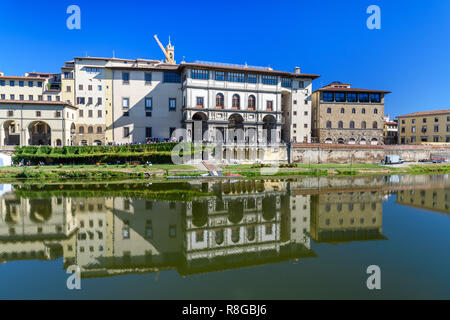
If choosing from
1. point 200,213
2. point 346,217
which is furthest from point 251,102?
point 200,213

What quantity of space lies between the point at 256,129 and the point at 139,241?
126 feet

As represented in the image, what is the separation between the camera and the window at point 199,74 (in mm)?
46344

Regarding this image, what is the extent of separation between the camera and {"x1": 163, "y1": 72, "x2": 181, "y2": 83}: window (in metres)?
50.5

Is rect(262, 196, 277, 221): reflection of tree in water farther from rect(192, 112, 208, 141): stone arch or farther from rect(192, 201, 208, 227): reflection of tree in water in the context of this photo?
rect(192, 112, 208, 141): stone arch

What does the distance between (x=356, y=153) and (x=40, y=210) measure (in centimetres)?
4891

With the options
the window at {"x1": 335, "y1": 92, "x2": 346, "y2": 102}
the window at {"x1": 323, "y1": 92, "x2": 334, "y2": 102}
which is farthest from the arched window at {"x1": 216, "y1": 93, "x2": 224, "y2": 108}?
the window at {"x1": 335, "y1": 92, "x2": 346, "y2": 102}

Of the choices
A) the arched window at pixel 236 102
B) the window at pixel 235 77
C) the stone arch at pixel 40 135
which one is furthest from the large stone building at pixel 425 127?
the stone arch at pixel 40 135

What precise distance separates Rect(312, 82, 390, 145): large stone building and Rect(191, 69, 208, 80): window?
78.0ft

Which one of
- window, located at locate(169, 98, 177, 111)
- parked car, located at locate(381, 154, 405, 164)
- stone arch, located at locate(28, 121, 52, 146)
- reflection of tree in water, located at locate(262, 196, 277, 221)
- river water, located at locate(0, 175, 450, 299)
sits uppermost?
window, located at locate(169, 98, 177, 111)

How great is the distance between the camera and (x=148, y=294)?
9625 mm

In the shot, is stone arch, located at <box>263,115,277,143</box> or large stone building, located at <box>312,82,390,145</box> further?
large stone building, located at <box>312,82,390,145</box>

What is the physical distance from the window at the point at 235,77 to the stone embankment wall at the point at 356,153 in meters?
15.4

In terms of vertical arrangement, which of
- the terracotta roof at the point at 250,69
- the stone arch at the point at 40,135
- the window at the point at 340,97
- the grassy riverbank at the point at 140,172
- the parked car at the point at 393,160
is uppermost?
the terracotta roof at the point at 250,69

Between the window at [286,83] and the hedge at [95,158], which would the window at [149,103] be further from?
the window at [286,83]
